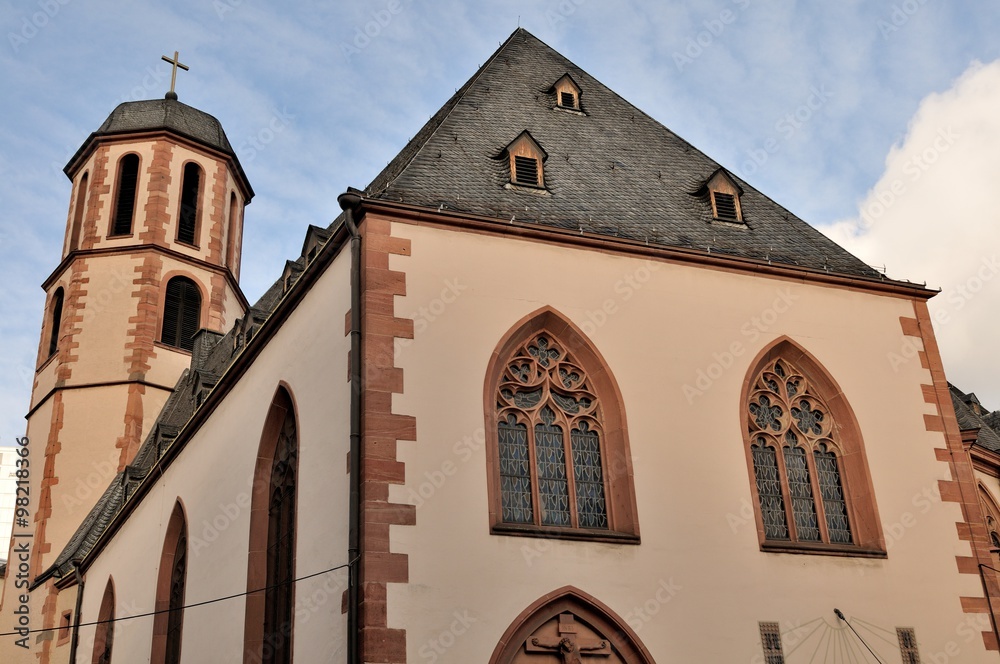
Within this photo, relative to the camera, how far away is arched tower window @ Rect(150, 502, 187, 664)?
1816cm

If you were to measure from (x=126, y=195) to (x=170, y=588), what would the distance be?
1339cm

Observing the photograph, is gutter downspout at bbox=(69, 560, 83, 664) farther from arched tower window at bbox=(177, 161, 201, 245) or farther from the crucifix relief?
the crucifix relief

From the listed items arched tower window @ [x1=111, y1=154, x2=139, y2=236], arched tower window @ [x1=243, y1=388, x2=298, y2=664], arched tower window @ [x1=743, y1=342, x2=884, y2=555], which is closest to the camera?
arched tower window @ [x1=743, y1=342, x2=884, y2=555]

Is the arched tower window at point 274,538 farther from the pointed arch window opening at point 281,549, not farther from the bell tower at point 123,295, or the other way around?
the bell tower at point 123,295

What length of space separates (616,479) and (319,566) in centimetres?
332

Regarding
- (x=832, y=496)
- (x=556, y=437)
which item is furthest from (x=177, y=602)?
(x=832, y=496)

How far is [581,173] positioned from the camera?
1588 cm

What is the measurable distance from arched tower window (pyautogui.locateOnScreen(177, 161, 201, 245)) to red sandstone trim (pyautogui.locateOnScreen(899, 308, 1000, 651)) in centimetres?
1897

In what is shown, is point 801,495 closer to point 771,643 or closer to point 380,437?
point 771,643

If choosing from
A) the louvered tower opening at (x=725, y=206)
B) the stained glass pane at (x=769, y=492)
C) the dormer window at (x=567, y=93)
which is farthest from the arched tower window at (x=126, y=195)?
the stained glass pane at (x=769, y=492)

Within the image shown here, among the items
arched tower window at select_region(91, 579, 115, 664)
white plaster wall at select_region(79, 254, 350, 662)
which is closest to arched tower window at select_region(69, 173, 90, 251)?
arched tower window at select_region(91, 579, 115, 664)

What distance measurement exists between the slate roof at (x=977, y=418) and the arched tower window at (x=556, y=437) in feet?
32.2

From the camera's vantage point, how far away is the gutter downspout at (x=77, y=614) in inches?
919

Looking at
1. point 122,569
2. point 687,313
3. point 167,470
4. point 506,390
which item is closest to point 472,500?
point 506,390
